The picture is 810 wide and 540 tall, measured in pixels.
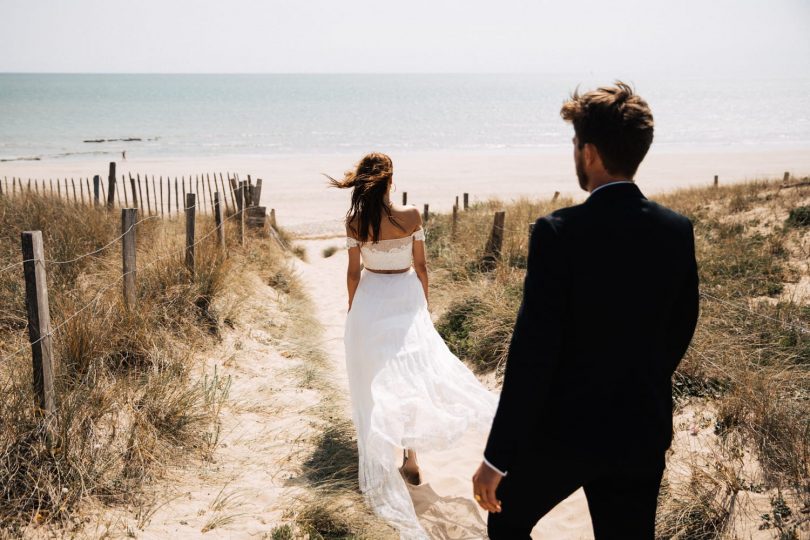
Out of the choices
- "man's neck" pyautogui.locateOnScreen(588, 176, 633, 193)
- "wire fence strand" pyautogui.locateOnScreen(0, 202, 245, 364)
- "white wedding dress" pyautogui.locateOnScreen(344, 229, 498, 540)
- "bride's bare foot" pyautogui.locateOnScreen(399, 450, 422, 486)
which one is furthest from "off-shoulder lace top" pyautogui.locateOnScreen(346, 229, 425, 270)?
"man's neck" pyautogui.locateOnScreen(588, 176, 633, 193)

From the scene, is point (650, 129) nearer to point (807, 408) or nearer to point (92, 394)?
point (807, 408)

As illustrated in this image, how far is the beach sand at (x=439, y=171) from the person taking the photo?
920 inches

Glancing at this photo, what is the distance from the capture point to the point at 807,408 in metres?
4.01

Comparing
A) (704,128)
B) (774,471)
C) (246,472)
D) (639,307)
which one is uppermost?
(704,128)

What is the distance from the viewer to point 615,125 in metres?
Result: 1.68

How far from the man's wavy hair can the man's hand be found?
968 mm

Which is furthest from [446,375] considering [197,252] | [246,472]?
[197,252]

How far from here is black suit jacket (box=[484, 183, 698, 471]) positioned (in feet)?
5.51

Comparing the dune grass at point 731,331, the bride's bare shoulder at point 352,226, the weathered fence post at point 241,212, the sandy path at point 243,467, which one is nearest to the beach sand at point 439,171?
the weathered fence post at point 241,212

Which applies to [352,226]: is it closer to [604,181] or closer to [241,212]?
[604,181]

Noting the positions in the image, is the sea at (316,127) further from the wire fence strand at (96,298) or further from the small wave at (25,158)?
the wire fence strand at (96,298)

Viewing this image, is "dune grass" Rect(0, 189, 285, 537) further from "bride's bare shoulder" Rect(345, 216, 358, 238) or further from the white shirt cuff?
the white shirt cuff

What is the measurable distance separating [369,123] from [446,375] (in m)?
59.2

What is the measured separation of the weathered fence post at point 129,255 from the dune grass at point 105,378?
0.09 meters
